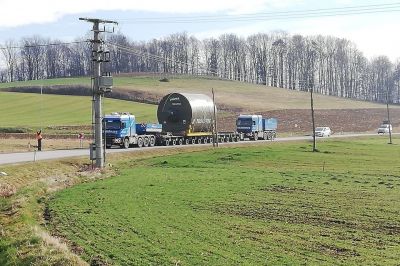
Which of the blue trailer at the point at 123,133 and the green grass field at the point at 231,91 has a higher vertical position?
the green grass field at the point at 231,91

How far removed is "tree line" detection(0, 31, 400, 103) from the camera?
177 meters

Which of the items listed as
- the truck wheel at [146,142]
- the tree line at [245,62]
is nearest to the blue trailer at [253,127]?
the truck wheel at [146,142]

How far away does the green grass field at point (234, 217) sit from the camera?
13.9 metres

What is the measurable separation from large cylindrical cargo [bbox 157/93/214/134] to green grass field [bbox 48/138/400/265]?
21269 mm

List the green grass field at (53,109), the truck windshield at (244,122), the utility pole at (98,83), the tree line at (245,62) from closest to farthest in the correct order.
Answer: the utility pole at (98,83) < the truck windshield at (244,122) < the green grass field at (53,109) < the tree line at (245,62)

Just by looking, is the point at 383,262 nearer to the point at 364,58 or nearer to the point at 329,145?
the point at 329,145

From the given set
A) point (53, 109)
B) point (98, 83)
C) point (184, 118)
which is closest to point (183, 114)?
point (184, 118)

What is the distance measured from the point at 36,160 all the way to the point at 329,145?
108 ft

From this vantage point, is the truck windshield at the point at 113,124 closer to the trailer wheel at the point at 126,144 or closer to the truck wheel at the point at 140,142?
the trailer wheel at the point at 126,144

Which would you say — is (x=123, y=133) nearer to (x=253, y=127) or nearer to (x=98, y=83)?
(x=98, y=83)

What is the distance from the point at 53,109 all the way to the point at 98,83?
2557 inches

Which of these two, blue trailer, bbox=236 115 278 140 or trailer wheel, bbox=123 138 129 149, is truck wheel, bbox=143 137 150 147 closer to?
trailer wheel, bbox=123 138 129 149

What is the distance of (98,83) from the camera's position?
35938 millimetres

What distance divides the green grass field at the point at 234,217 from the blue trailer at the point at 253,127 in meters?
33.7
